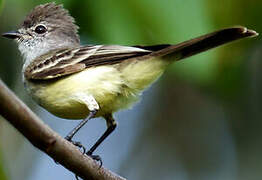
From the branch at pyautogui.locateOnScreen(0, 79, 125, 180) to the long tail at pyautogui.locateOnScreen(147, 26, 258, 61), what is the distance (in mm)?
1197

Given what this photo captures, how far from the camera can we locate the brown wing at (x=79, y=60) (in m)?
4.81

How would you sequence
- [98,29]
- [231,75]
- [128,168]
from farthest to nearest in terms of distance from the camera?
[128,168]
[231,75]
[98,29]

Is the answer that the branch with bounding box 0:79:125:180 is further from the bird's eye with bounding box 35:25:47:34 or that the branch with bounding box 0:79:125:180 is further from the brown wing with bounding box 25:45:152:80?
the bird's eye with bounding box 35:25:47:34

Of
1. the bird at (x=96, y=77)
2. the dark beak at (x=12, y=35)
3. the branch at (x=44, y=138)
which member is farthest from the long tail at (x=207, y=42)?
the dark beak at (x=12, y=35)

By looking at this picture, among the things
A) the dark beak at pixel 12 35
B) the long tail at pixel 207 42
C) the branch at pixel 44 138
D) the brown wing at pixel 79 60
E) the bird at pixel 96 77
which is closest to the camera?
the branch at pixel 44 138

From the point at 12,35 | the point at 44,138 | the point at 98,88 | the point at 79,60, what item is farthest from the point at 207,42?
the point at 12,35

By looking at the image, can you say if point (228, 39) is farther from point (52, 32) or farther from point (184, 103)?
point (184, 103)

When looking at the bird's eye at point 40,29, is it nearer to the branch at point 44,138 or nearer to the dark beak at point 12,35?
the dark beak at point 12,35

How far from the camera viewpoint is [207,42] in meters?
4.32

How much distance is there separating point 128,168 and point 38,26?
2.73m

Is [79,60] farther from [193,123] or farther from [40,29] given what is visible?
[193,123]

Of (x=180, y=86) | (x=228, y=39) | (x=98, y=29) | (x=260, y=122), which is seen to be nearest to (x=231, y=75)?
(x=228, y=39)

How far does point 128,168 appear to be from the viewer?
315 inches

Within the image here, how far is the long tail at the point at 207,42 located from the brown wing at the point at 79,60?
28 cm
